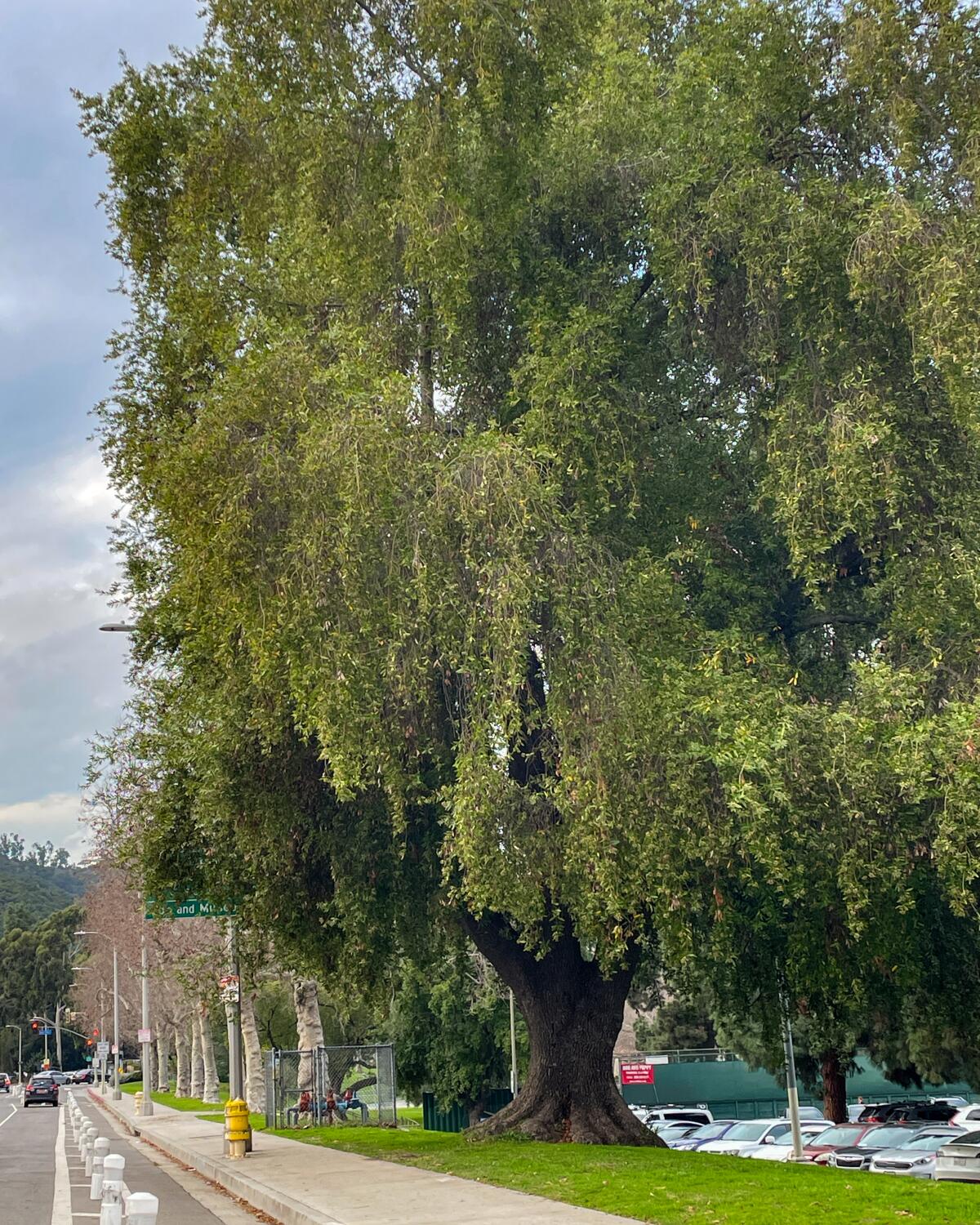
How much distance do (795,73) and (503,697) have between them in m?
8.84

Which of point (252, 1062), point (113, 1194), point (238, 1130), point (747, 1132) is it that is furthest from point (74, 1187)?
point (252, 1062)

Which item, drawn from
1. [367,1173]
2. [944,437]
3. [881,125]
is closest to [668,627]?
[944,437]

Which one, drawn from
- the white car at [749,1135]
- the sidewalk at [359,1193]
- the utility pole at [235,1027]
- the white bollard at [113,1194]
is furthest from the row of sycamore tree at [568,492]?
the white car at [749,1135]

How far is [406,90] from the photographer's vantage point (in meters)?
17.8

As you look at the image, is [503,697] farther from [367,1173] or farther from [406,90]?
[406,90]

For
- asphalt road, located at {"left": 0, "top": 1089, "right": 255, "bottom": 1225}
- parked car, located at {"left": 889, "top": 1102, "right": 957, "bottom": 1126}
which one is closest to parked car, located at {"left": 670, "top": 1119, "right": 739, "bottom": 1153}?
parked car, located at {"left": 889, "top": 1102, "right": 957, "bottom": 1126}

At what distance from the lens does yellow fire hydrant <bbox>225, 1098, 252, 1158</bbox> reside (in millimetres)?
21922

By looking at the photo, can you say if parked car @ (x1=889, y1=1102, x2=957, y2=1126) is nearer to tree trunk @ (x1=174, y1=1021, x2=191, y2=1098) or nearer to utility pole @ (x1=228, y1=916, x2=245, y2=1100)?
utility pole @ (x1=228, y1=916, x2=245, y2=1100)

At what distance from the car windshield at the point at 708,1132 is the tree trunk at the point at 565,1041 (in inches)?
517

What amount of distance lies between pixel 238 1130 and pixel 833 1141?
1329 centimetres

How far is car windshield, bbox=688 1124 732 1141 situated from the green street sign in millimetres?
16451

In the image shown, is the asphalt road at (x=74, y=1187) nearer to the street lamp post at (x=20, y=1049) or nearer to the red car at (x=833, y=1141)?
the red car at (x=833, y=1141)

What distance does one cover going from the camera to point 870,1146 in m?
27.0

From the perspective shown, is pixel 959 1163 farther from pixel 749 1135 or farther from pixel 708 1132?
pixel 708 1132
